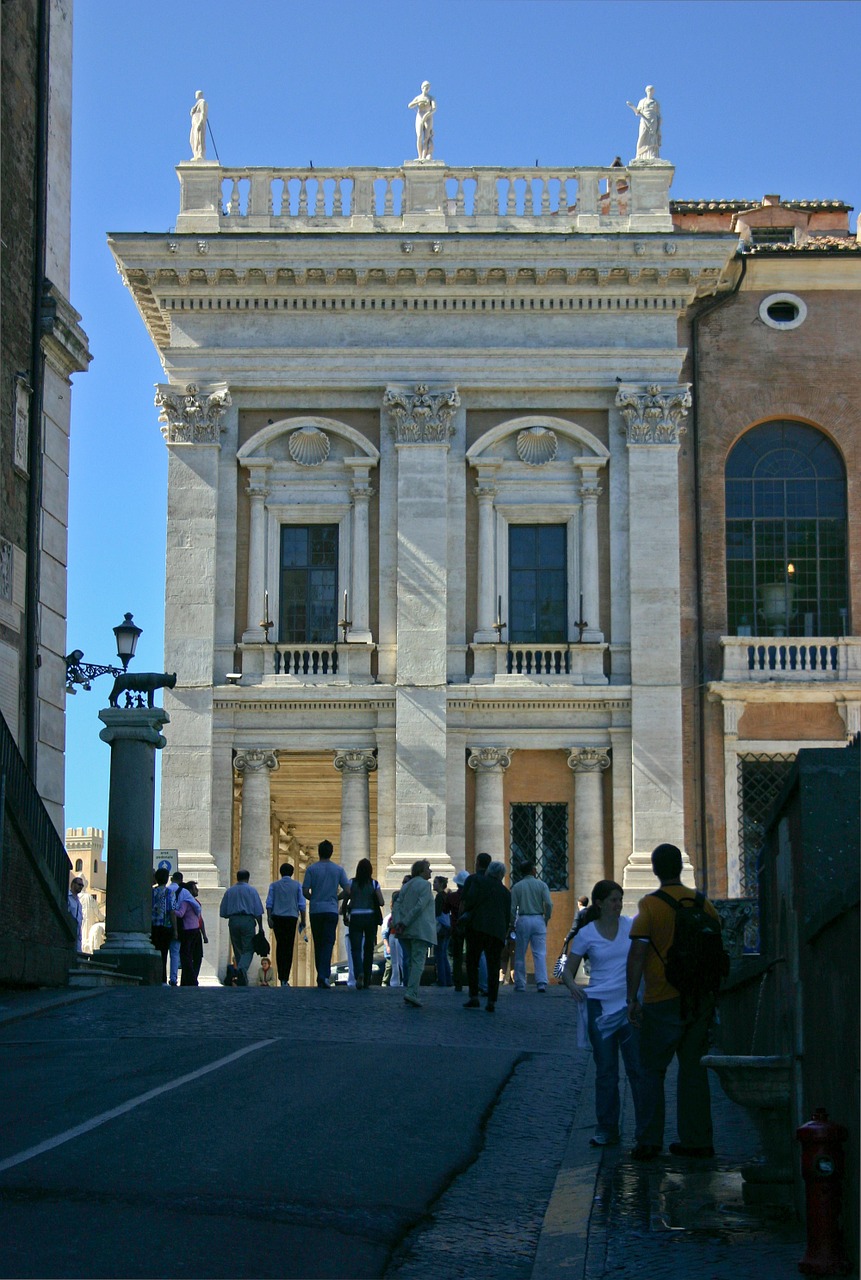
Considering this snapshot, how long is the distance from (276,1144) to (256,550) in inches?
1093

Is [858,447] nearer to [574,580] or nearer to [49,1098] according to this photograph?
[574,580]

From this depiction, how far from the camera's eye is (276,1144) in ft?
39.0

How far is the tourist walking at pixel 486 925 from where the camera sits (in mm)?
21875

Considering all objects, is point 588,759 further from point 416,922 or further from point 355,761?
point 416,922

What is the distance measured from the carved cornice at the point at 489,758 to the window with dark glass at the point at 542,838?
879mm

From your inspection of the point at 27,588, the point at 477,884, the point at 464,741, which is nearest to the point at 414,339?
the point at 464,741

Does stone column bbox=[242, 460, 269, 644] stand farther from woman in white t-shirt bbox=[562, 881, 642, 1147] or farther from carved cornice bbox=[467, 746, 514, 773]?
woman in white t-shirt bbox=[562, 881, 642, 1147]

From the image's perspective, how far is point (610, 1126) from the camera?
12578mm

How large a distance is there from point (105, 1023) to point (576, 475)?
22.2 metres

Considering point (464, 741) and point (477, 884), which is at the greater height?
point (464, 741)

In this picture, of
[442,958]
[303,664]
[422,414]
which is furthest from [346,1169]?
[422,414]

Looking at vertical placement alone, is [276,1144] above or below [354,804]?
below

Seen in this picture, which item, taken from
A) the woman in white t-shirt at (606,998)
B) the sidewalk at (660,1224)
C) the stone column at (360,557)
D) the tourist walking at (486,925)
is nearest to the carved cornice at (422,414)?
the stone column at (360,557)

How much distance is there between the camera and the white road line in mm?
11227
